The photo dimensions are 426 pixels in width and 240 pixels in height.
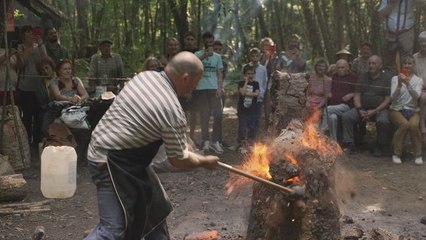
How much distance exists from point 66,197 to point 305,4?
7809 millimetres

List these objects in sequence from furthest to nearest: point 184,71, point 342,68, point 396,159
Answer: point 342,68, point 396,159, point 184,71

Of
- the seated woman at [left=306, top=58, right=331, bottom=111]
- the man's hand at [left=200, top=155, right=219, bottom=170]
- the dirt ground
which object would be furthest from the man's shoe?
the man's hand at [left=200, top=155, right=219, bottom=170]

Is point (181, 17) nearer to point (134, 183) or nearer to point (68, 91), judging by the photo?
point (68, 91)

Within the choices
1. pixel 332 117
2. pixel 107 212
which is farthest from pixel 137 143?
pixel 332 117

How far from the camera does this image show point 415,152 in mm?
9219

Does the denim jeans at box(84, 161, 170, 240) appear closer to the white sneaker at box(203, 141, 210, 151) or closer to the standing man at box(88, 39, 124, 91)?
the white sneaker at box(203, 141, 210, 151)

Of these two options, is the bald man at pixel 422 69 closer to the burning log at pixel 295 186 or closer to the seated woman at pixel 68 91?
the burning log at pixel 295 186

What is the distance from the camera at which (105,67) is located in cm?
1009

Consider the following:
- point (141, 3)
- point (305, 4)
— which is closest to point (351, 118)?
point (305, 4)

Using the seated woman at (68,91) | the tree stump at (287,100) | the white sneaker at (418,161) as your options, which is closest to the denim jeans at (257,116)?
the white sneaker at (418,161)

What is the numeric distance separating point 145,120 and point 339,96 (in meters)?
6.92

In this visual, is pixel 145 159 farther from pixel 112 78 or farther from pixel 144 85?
pixel 112 78

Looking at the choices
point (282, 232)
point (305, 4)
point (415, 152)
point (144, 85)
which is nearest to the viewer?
point (144, 85)

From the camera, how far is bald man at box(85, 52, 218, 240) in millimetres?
3707
